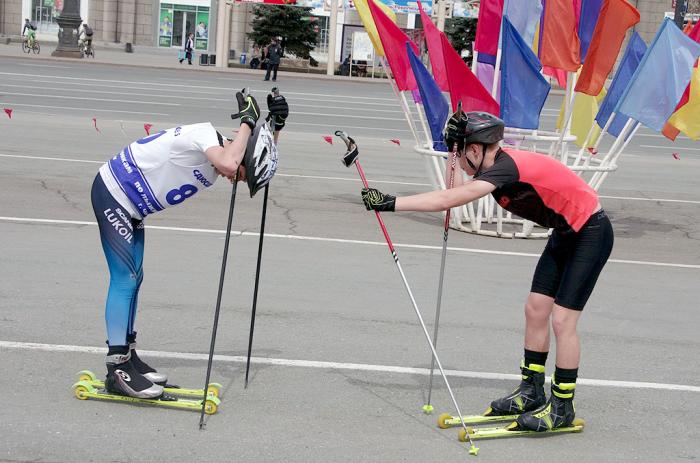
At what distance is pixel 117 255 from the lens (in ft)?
17.9

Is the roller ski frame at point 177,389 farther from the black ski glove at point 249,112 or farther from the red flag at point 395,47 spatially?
the red flag at point 395,47

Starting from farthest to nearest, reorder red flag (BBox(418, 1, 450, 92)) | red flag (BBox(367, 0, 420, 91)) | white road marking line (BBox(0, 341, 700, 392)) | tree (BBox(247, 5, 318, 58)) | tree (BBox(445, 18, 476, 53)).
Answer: tree (BBox(445, 18, 476, 53)), tree (BBox(247, 5, 318, 58)), red flag (BBox(367, 0, 420, 91)), red flag (BBox(418, 1, 450, 92)), white road marking line (BBox(0, 341, 700, 392))

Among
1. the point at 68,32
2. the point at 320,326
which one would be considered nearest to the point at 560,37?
the point at 320,326

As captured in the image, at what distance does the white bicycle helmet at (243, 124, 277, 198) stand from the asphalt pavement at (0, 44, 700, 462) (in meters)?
1.33

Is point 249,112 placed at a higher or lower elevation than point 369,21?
lower

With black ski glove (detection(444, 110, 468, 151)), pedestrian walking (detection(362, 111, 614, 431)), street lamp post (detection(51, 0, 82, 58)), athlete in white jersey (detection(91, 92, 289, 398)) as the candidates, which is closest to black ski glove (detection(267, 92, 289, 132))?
athlete in white jersey (detection(91, 92, 289, 398))

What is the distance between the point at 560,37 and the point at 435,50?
4.72 feet

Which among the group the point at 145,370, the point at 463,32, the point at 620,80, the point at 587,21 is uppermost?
the point at 463,32

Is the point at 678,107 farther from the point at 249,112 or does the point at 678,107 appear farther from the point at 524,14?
the point at 249,112

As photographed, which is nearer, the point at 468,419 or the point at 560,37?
the point at 468,419

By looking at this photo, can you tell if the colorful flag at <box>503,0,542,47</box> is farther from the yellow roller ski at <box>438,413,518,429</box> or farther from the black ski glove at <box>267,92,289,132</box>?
the yellow roller ski at <box>438,413,518,429</box>

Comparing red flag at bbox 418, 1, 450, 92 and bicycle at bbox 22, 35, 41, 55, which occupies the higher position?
red flag at bbox 418, 1, 450, 92

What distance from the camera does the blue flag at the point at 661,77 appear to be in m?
10.7

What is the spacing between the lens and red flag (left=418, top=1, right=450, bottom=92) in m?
11.1
